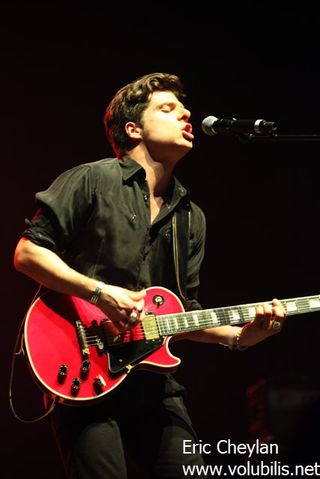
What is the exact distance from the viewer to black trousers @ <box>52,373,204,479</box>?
8.73 ft

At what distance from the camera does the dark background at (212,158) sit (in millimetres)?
4703

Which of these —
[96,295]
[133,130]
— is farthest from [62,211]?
[133,130]

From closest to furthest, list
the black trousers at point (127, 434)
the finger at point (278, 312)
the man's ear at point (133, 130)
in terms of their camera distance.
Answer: the black trousers at point (127, 434) → the finger at point (278, 312) → the man's ear at point (133, 130)

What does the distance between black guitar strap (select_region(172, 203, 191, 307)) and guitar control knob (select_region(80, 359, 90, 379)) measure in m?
0.76

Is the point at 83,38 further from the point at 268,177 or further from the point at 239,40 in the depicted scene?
the point at 268,177

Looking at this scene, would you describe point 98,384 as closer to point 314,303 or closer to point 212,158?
point 314,303

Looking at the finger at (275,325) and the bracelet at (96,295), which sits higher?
the bracelet at (96,295)

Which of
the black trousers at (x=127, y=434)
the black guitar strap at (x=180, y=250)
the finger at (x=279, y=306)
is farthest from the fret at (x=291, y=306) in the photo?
the black trousers at (x=127, y=434)

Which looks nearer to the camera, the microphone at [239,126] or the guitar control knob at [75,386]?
the guitar control knob at [75,386]

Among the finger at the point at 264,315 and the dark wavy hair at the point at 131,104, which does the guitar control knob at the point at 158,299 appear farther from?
the dark wavy hair at the point at 131,104

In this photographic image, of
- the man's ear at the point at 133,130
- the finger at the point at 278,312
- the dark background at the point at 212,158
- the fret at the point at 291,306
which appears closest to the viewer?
the finger at the point at 278,312

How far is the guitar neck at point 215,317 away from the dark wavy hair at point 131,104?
986 mm

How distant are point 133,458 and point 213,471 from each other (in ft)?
6.93

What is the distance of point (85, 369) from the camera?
2721 mm
